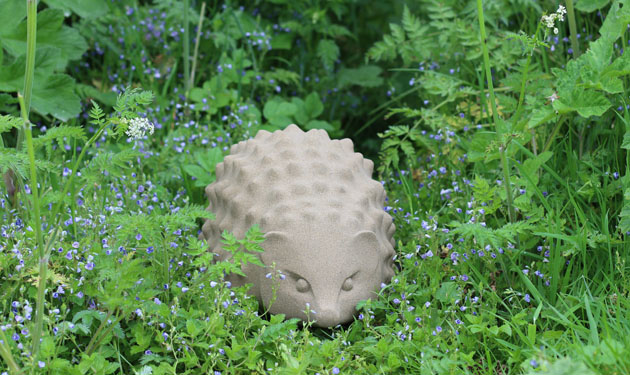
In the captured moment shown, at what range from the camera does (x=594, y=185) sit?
322 cm

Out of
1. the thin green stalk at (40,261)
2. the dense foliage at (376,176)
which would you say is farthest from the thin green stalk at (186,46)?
the thin green stalk at (40,261)

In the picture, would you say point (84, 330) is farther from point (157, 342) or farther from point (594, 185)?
point (594, 185)

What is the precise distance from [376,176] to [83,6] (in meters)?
1.89

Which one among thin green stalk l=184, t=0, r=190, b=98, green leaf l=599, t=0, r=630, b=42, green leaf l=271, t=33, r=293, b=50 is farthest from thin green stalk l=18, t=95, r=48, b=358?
green leaf l=271, t=33, r=293, b=50

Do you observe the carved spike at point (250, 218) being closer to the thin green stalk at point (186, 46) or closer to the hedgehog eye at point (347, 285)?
the hedgehog eye at point (347, 285)

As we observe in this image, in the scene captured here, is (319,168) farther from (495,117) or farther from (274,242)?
(495,117)

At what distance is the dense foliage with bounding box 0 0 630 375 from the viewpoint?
2.59 m

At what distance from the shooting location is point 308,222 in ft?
9.61

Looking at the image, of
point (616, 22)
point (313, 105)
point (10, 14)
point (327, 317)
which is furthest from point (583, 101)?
point (10, 14)

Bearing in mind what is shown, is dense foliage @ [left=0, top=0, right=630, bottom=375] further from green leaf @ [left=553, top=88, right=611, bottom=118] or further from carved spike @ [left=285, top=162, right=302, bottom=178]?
carved spike @ [left=285, top=162, right=302, bottom=178]

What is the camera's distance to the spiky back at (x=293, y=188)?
300cm

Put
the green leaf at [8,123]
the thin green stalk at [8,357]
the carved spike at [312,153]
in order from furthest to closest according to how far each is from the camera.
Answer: the carved spike at [312,153] → the green leaf at [8,123] → the thin green stalk at [8,357]

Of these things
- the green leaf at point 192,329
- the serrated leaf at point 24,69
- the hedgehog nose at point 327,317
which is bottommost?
the hedgehog nose at point 327,317

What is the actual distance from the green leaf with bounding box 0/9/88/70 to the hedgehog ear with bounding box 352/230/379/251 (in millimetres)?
2040
